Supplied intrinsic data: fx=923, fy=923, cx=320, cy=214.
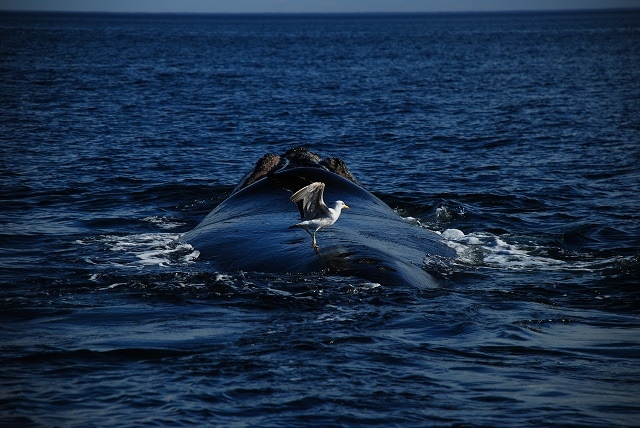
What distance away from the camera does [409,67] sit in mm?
78250

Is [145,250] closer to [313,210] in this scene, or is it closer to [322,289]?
[313,210]

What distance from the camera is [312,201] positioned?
1359 cm

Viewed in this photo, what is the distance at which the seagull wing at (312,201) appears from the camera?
13434 millimetres

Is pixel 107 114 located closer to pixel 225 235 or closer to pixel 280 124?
pixel 280 124

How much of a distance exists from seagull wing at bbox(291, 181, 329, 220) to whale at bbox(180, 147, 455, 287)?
1.38 feet

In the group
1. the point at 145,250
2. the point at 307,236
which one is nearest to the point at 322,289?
the point at 307,236

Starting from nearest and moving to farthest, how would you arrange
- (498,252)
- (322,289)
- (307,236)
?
(322,289) < (307,236) < (498,252)

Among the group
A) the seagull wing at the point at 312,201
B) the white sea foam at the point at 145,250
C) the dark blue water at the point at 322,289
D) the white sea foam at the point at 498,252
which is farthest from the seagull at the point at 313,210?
the white sea foam at the point at 498,252

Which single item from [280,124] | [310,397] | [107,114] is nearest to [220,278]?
[310,397]

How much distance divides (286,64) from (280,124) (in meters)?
43.9

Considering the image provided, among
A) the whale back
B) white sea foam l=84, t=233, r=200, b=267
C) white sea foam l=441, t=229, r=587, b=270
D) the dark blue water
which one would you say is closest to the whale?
the whale back

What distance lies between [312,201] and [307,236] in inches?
42.4

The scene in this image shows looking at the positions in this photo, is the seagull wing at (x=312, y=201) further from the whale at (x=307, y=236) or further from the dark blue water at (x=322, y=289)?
the dark blue water at (x=322, y=289)

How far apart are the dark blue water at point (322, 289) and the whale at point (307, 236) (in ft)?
1.20
